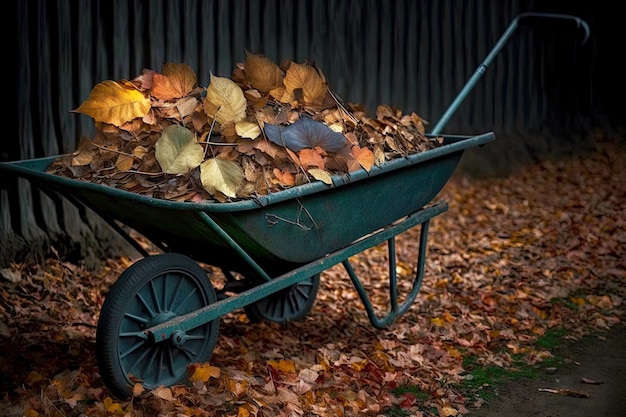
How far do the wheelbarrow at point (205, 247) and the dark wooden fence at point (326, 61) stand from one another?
126cm

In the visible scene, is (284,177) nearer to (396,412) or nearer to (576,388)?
(396,412)

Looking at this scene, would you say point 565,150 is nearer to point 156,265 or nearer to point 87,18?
point 87,18

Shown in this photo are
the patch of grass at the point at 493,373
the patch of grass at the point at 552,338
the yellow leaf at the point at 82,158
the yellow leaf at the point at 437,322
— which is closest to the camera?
the yellow leaf at the point at 82,158

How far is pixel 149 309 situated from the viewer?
3.18 m

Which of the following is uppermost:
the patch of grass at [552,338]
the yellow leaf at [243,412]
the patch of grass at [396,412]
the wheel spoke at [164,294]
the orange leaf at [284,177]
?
the orange leaf at [284,177]

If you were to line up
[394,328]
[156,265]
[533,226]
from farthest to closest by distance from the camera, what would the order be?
1. [533,226]
2. [394,328]
3. [156,265]

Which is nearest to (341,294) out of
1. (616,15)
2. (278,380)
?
(278,380)

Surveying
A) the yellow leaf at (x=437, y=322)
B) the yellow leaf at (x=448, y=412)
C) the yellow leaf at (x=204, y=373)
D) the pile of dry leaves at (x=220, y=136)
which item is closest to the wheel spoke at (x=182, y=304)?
the yellow leaf at (x=204, y=373)

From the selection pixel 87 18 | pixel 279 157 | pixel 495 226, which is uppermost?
pixel 87 18

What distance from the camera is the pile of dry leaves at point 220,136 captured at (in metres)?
3.17

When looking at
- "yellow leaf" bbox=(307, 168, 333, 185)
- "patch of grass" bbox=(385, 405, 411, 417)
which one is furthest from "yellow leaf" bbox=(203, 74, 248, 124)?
"patch of grass" bbox=(385, 405, 411, 417)

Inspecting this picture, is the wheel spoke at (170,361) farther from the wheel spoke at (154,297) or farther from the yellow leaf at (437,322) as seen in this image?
the yellow leaf at (437,322)

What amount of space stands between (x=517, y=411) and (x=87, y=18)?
10.4ft

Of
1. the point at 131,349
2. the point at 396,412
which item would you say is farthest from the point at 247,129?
the point at 396,412
